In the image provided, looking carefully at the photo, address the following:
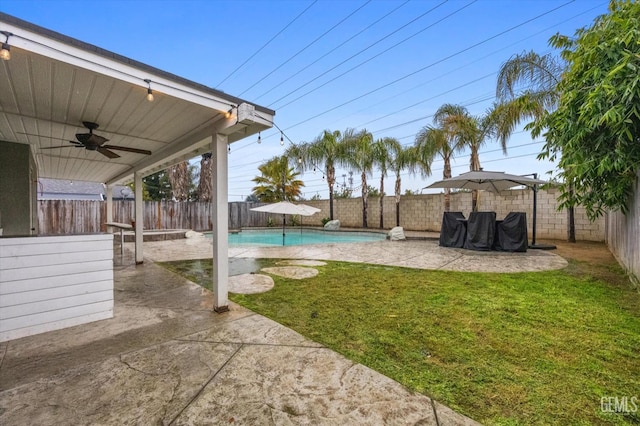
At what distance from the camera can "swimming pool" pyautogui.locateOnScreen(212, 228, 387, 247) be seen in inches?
480

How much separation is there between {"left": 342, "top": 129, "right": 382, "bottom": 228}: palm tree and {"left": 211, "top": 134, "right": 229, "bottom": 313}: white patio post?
37.7 ft

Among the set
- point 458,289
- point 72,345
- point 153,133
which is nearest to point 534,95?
point 458,289

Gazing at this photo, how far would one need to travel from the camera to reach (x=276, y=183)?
18.3m

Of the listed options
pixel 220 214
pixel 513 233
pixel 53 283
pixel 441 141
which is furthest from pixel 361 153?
pixel 53 283

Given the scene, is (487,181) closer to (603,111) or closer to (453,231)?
(453,231)

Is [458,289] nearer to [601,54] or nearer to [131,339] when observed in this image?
Answer: [601,54]

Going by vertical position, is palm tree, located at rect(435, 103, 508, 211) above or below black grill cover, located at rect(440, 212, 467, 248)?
above

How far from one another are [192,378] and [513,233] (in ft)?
26.7

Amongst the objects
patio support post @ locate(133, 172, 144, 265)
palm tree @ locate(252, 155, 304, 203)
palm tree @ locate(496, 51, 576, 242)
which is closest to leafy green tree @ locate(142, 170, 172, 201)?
palm tree @ locate(252, 155, 304, 203)

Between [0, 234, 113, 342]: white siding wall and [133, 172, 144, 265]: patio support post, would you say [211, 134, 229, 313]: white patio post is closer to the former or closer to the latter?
[0, 234, 113, 342]: white siding wall

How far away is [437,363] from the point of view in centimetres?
207

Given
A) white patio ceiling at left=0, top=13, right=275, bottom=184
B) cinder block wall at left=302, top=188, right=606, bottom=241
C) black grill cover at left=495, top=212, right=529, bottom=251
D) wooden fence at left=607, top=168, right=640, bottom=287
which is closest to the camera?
white patio ceiling at left=0, top=13, right=275, bottom=184

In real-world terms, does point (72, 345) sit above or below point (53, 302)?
below

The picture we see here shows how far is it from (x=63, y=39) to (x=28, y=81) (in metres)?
0.82
